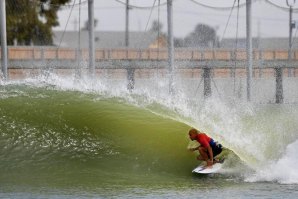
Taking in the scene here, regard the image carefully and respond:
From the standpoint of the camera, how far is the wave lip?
719 inches

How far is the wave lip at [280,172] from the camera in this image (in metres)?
18.2

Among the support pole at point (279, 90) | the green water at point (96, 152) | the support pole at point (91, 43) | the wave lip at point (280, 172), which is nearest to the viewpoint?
the green water at point (96, 152)

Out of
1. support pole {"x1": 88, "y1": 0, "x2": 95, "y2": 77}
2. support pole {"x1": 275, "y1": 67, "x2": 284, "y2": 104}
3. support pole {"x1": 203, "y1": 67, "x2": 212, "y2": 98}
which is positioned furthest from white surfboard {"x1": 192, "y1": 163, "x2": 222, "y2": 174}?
support pole {"x1": 275, "y1": 67, "x2": 284, "y2": 104}

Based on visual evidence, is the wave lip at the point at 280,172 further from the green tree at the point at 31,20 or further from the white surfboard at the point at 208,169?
the green tree at the point at 31,20

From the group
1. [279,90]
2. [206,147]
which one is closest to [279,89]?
[279,90]

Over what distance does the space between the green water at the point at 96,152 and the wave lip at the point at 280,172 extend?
0.36m

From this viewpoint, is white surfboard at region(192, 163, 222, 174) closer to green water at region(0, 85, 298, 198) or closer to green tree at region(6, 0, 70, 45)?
green water at region(0, 85, 298, 198)

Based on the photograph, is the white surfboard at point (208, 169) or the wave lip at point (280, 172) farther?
the white surfboard at point (208, 169)

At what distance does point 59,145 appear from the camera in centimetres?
2067

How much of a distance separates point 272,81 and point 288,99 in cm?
166

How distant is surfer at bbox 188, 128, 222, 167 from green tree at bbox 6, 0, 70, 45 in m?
39.5

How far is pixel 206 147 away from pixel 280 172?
4.86ft

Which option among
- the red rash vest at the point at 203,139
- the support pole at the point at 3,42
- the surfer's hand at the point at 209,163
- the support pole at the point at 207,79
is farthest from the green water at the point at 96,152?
the support pole at the point at 207,79

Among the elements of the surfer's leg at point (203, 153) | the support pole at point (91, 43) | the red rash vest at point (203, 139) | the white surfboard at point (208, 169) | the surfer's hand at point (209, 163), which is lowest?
the white surfboard at point (208, 169)
